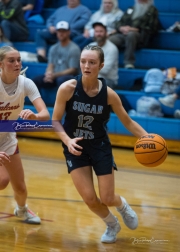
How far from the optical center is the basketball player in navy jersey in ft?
15.8

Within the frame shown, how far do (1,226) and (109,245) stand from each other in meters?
1.23

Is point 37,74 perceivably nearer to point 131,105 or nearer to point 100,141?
point 131,105

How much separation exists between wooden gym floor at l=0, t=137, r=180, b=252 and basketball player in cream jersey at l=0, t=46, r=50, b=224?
0.54m

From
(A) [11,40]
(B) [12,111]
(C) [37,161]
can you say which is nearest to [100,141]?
(B) [12,111]

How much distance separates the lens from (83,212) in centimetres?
606

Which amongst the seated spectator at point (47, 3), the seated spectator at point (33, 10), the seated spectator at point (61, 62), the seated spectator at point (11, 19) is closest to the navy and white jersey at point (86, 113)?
the seated spectator at point (61, 62)

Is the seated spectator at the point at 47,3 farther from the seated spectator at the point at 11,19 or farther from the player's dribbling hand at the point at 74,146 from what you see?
the player's dribbling hand at the point at 74,146

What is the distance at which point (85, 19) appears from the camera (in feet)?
37.9

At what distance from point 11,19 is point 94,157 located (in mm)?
7977

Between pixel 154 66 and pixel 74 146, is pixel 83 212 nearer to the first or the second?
pixel 74 146

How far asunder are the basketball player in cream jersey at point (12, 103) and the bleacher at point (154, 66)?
15.2 ft

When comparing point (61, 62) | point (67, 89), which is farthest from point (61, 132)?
point (61, 62)

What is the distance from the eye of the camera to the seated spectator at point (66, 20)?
37.9ft

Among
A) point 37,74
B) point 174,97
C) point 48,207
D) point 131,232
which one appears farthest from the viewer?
point 37,74
